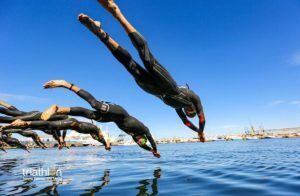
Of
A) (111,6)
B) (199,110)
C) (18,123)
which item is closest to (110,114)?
(199,110)

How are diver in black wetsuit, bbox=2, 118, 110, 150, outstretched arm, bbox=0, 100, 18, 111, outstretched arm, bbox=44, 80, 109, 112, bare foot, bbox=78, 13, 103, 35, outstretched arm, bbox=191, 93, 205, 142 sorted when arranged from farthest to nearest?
outstretched arm, bbox=0, 100, 18, 111, diver in black wetsuit, bbox=2, 118, 110, 150, outstretched arm, bbox=191, 93, 205, 142, outstretched arm, bbox=44, 80, 109, 112, bare foot, bbox=78, 13, 103, 35

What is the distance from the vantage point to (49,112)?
26.6ft

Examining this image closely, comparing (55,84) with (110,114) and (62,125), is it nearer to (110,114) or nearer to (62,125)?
(110,114)

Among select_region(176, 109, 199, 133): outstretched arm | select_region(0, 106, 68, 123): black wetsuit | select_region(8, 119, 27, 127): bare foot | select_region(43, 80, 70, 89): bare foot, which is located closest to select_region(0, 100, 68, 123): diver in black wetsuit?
select_region(0, 106, 68, 123): black wetsuit

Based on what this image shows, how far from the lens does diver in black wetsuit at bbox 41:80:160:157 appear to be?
27.5 feet

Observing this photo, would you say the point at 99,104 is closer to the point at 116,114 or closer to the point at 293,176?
the point at 116,114

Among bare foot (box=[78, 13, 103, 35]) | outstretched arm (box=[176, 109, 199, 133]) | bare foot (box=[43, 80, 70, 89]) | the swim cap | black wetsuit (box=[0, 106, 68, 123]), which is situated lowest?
the swim cap

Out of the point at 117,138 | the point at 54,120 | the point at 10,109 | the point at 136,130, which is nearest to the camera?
the point at 136,130

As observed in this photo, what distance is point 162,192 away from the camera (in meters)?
7.31

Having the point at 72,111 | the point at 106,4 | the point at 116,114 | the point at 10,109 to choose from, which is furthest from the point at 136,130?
the point at 10,109

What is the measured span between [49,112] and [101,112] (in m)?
1.54

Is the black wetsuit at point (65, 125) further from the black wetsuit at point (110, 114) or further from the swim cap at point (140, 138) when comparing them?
the swim cap at point (140, 138)

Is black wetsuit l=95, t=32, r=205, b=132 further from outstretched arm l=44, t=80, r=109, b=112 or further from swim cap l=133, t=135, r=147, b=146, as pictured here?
swim cap l=133, t=135, r=147, b=146

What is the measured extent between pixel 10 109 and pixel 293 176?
11.5 m
